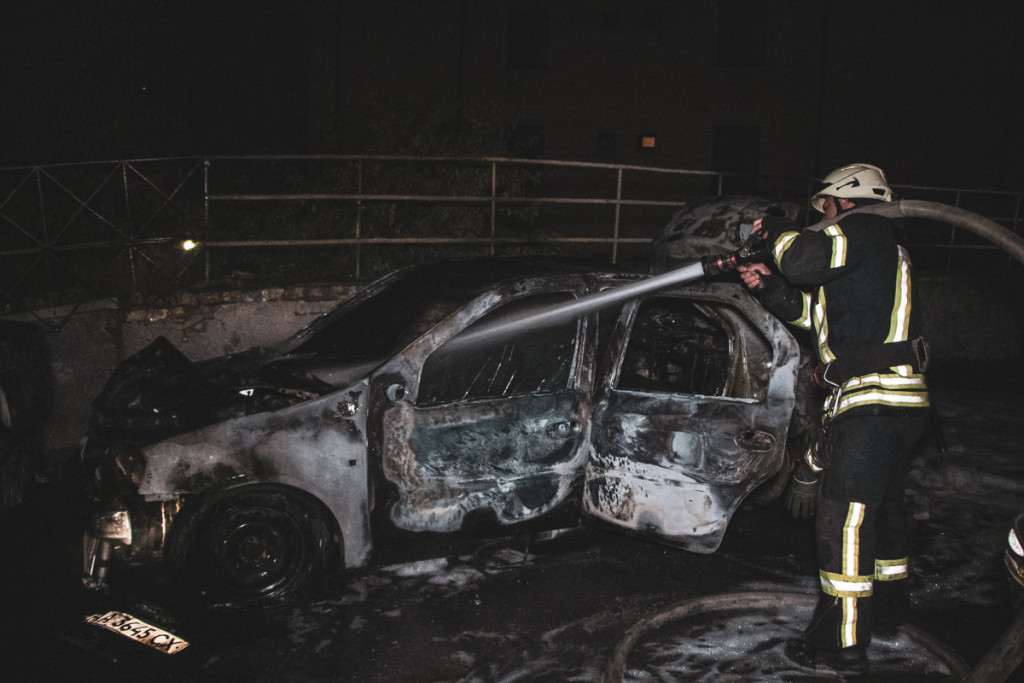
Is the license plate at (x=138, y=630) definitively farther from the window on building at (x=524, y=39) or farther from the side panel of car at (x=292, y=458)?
the window on building at (x=524, y=39)

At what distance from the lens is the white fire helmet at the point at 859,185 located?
383cm

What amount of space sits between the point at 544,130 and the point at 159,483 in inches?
575

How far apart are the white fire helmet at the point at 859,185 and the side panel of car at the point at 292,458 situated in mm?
2357

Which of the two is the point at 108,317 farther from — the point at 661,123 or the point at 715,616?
the point at 661,123

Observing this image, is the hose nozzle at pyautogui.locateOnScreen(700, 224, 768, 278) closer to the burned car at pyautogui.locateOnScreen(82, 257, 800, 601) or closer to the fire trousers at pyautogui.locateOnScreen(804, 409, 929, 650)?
the burned car at pyautogui.locateOnScreen(82, 257, 800, 601)

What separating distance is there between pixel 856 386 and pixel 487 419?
5.64 feet

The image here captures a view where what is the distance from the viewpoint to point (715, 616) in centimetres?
426

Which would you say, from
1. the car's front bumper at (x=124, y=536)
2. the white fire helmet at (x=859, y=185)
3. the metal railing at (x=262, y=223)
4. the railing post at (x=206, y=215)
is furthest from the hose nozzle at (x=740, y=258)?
the railing post at (x=206, y=215)

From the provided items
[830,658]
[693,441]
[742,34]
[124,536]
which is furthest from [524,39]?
[830,658]

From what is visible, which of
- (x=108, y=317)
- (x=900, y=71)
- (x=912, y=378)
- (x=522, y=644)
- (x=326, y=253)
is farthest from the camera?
(x=900, y=71)

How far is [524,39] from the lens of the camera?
17.7m

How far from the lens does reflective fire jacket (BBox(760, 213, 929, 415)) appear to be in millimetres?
3602

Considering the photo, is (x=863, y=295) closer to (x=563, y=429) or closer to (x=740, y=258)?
(x=740, y=258)

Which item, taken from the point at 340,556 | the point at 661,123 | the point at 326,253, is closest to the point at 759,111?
the point at 661,123
